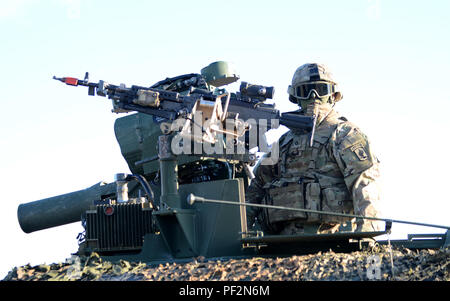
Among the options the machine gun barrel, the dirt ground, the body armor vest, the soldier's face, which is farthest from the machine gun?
the machine gun barrel

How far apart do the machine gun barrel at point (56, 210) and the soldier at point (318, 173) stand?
3480mm

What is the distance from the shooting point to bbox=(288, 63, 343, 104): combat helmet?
1387 cm

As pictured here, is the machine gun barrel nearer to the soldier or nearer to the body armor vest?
the soldier

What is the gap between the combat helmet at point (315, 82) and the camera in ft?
45.5

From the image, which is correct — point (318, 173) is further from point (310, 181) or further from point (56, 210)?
point (56, 210)

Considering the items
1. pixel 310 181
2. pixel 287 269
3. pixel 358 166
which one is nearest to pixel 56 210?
pixel 310 181

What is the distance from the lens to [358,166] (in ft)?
40.1

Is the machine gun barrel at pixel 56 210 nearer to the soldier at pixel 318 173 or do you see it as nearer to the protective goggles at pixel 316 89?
the soldier at pixel 318 173

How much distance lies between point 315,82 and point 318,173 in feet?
5.86

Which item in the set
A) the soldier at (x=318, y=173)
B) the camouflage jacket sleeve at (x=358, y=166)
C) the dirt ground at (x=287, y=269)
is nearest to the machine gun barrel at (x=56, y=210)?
the soldier at (x=318, y=173)

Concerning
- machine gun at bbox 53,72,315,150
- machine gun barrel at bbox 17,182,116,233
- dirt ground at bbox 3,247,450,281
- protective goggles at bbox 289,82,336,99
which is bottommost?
dirt ground at bbox 3,247,450,281
